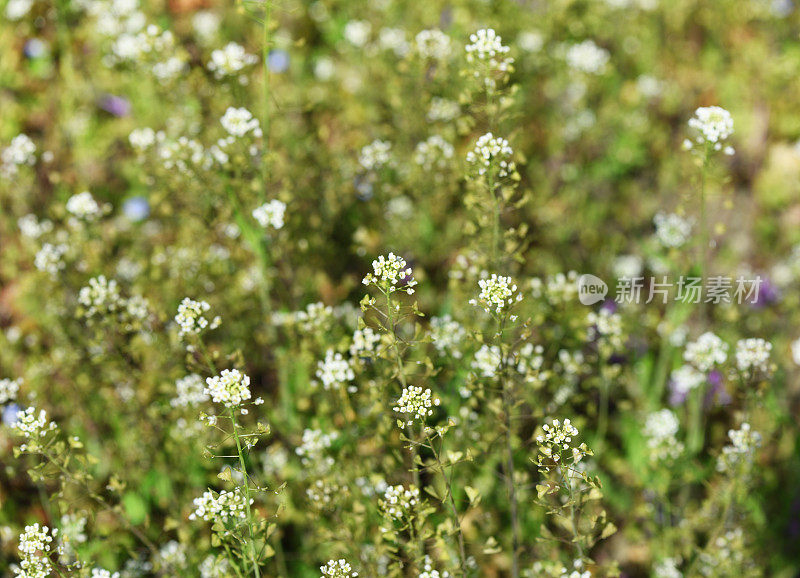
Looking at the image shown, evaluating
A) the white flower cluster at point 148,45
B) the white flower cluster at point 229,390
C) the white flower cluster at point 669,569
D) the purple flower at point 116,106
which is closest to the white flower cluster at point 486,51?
the white flower cluster at point 229,390

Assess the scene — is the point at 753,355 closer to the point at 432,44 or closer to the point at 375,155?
the point at 375,155

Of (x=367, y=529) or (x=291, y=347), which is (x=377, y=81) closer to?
(x=291, y=347)

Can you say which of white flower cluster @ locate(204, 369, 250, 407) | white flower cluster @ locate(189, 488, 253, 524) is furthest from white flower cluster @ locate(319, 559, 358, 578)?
white flower cluster @ locate(204, 369, 250, 407)

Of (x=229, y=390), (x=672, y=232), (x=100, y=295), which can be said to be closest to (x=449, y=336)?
(x=229, y=390)

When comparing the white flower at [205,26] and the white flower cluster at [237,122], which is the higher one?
the white flower at [205,26]

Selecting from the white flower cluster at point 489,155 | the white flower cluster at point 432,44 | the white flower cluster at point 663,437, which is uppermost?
the white flower cluster at point 432,44

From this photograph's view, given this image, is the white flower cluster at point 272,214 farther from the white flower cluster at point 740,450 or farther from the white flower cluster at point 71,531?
the white flower cluster at point 740,450
